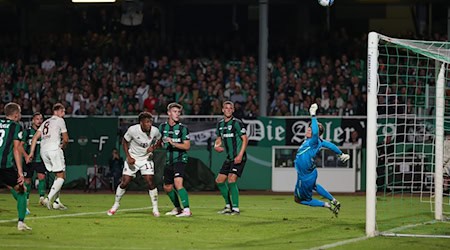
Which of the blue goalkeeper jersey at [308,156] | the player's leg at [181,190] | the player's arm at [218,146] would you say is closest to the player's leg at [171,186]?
the player's leg at [181,190]

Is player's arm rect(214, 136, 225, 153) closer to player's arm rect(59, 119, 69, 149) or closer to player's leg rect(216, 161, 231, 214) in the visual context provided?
player's leg rect(216, 161, 231, 214)

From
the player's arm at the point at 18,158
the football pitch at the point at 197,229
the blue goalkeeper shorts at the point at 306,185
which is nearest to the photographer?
the football pitch at the point at 197,229

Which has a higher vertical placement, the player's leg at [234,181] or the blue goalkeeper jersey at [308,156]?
the blue goalkeeper jersey at [308,156]

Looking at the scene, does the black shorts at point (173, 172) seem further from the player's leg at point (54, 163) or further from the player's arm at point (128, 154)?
the player's leg at point (54, 163)

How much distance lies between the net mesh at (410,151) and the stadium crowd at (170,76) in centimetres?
172

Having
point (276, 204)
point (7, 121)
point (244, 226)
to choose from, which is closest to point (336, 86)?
point (276, 204)

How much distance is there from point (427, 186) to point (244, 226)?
10.8m

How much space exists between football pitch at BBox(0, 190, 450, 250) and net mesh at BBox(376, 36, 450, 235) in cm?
103

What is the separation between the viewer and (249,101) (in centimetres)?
3103

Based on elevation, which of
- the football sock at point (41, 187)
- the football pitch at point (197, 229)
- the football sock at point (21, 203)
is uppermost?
the football sock at point (21, 203)

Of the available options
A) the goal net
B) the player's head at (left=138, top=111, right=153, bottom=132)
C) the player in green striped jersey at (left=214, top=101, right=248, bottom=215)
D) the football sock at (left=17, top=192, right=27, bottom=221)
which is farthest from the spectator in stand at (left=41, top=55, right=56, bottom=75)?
the football sock at (left=17, top=192, right=27, bottom=221)

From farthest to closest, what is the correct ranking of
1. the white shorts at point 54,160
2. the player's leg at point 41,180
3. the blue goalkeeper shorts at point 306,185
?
the player's leg at point 41,180 < the white shorts at point 54,160 < the blue goalkeeper shorts at point 306,185

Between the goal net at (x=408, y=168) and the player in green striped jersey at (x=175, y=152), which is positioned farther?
the player in green striped jersey at (x=175, y=152)

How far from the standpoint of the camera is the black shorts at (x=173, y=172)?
731 inches
